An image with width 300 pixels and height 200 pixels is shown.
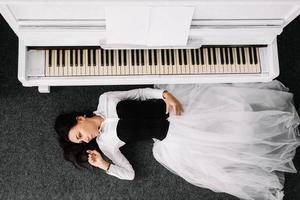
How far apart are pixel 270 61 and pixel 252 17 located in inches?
12.0

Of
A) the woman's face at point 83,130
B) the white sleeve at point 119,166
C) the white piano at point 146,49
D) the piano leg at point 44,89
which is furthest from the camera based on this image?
the piano leg at point 44,89

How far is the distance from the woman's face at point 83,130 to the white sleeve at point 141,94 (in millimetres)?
193

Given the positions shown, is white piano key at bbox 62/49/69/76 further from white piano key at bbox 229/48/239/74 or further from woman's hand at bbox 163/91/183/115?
white piano key at bbox 229/48/239/74

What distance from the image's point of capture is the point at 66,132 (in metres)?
2.21

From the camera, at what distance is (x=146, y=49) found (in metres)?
2.04

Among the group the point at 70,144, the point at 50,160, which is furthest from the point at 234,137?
the point at 50,160

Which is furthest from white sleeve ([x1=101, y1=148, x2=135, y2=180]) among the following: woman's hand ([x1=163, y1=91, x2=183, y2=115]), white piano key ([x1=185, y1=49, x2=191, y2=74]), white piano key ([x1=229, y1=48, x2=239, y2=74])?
white piano key ([x1=229, y1=48, x2=239, y2=74])

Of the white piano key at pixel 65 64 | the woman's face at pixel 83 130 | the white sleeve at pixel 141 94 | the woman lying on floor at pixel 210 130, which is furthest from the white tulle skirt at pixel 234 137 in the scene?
the white piano key at pixel 65 64

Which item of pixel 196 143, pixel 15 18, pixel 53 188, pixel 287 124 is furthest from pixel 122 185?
pixel 15 18

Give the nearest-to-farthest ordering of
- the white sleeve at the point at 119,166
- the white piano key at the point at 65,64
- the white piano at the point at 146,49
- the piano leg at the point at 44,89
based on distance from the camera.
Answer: the white piano at the point at 146,49
the white piano key at the point at 65,64
the white sleeve at the point at 119,166
the piano leg at the point at 44,89

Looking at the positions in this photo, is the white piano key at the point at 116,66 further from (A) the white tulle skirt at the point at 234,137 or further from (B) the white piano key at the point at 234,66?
(B) the white piano key at the point at 234,66

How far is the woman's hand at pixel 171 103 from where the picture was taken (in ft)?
7.16

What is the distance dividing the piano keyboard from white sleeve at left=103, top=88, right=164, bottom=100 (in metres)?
0.20

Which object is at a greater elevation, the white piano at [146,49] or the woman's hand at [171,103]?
the white piano at [146,49]
